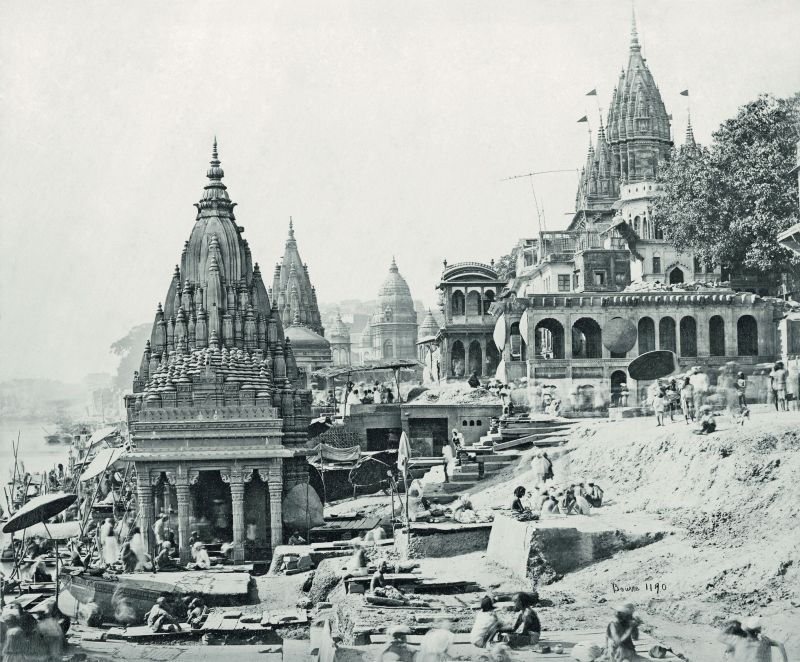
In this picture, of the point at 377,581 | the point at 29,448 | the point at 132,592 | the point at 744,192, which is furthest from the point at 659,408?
the point at 29,448

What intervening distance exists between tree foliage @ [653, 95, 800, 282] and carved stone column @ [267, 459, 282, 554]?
21289 mm

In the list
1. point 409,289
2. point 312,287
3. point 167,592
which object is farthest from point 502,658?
point 409,289

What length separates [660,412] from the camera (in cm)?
2650

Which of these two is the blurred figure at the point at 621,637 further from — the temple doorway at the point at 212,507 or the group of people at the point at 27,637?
the temple doorway at the point at 212,507

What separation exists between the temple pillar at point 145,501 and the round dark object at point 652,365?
41.8 ft

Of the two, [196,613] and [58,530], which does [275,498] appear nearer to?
[58,530]

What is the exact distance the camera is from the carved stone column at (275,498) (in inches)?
1189

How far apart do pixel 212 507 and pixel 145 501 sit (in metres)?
1.93

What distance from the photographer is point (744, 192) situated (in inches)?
1719

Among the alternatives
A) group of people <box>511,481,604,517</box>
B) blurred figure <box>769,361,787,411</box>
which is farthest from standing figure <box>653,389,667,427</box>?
group of people <box>511,481,604,517</box>

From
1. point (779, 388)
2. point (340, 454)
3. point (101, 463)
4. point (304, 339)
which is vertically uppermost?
point (304, 339)

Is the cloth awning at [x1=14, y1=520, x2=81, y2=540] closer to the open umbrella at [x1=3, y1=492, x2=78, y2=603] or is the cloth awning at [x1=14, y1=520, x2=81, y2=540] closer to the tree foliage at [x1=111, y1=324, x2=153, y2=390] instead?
the open umbrella at [x1=3, y1=492, x2=78, y2=603]

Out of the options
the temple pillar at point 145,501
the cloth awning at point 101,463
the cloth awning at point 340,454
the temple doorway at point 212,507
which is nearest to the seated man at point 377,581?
the temple pillar at point 145,501

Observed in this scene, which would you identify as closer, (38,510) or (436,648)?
(436,648)
